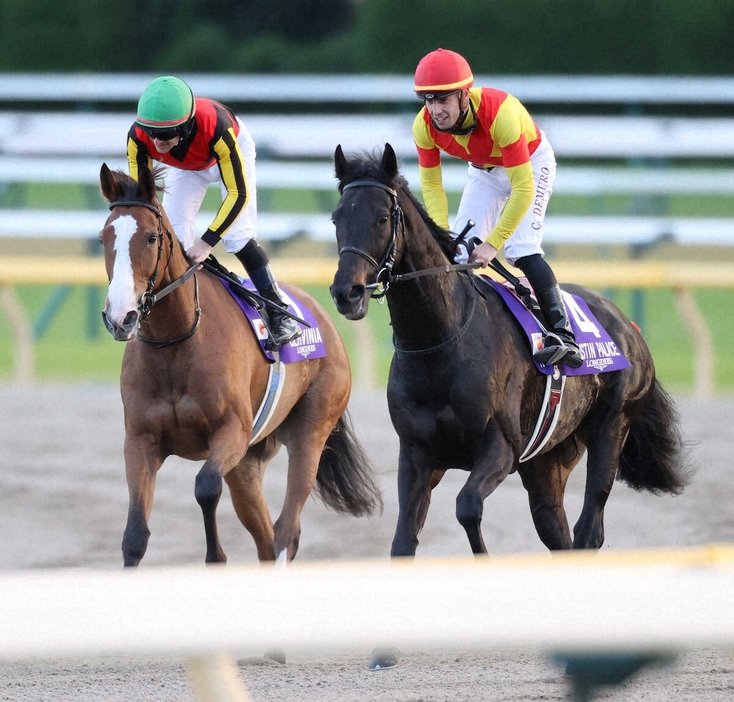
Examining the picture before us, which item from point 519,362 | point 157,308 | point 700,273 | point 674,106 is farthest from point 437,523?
point 674,106

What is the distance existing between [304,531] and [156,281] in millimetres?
2462

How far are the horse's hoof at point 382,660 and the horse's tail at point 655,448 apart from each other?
1.66 metres

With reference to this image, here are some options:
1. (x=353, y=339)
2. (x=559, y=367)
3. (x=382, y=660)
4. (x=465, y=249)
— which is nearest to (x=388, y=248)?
(x=465, y=249)

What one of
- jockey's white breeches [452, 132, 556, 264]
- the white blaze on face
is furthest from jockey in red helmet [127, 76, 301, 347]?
jockey's white breeches [452, 132, 556, 264]

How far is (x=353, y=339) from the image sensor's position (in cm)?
1118

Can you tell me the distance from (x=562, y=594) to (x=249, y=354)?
309cm

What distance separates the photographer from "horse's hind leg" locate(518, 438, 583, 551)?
5.32 meters

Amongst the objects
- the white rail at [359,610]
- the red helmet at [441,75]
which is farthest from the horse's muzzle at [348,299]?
the white rail at [359,610]

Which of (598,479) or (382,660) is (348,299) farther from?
(598,479)

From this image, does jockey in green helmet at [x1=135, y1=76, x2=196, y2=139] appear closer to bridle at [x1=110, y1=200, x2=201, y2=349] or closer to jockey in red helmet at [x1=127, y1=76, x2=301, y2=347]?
jockey in red helmet at [x1=127, y1=76, x2=301, y2=347]

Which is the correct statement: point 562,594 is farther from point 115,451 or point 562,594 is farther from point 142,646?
point 115,451

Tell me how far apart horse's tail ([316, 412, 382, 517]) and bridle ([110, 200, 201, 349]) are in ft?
4.05

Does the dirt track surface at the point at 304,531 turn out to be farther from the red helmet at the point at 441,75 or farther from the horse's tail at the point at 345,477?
the red helmet at the point at 441,75

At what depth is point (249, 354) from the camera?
16.4ft
